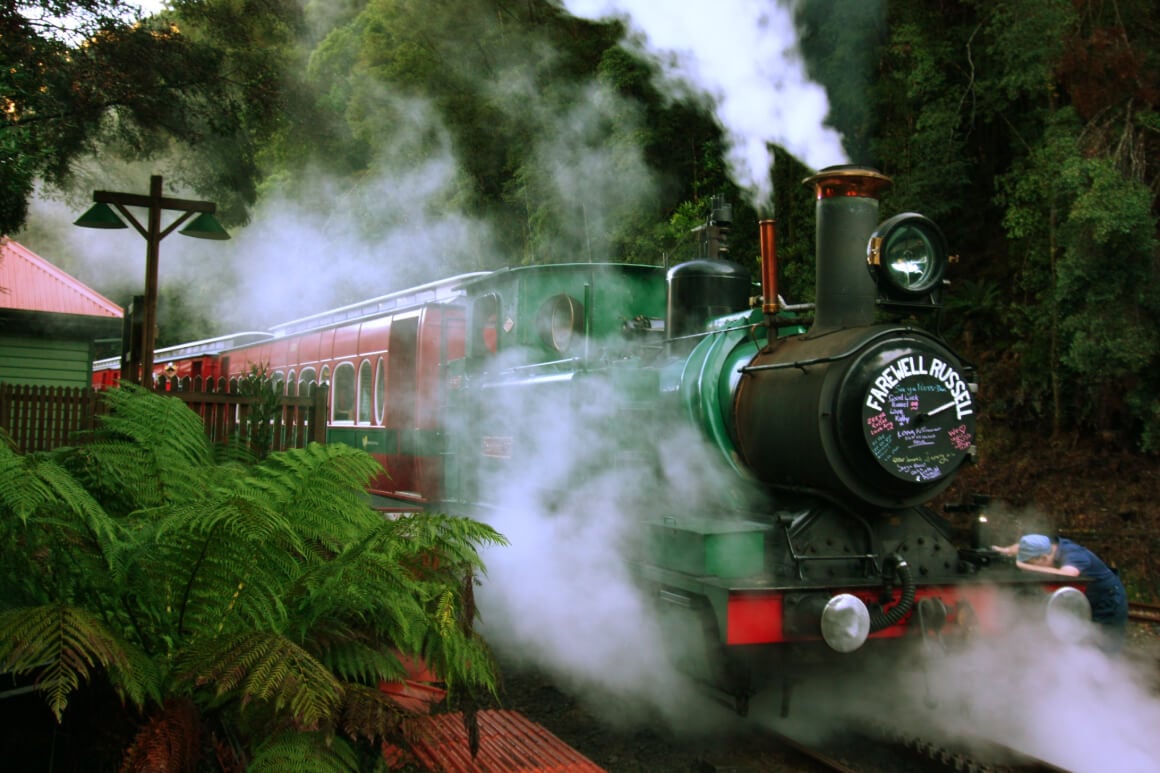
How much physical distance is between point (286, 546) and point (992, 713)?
377 centimetres

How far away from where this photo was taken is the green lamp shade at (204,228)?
6844 millimetres

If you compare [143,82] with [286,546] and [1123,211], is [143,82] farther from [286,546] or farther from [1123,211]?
[1123,211]

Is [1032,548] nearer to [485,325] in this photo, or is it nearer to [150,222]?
[485,325]

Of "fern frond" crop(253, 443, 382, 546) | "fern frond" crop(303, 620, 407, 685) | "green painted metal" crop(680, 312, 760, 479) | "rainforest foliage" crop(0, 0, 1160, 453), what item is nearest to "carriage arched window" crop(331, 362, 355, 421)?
"rainforest foliage" crop(0, 0, 1160, 453)

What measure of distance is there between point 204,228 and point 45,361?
7231 mm

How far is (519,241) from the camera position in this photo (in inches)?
661

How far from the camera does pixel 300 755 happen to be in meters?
2.23

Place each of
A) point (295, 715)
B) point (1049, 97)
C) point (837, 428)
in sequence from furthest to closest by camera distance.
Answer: point (1049, 97) < point (837, 428) < point (295, 715)

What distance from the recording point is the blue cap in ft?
17.2

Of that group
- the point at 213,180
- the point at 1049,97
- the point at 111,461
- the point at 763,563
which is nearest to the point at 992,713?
the point at 763,563

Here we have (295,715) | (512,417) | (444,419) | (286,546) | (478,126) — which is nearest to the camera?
(295,715)

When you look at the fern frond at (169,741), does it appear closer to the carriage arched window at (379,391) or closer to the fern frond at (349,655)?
the fern frond at (349,655)

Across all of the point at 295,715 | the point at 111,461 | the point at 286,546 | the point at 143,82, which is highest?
the point at 143,82

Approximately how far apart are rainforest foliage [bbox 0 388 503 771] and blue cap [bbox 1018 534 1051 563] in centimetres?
360
